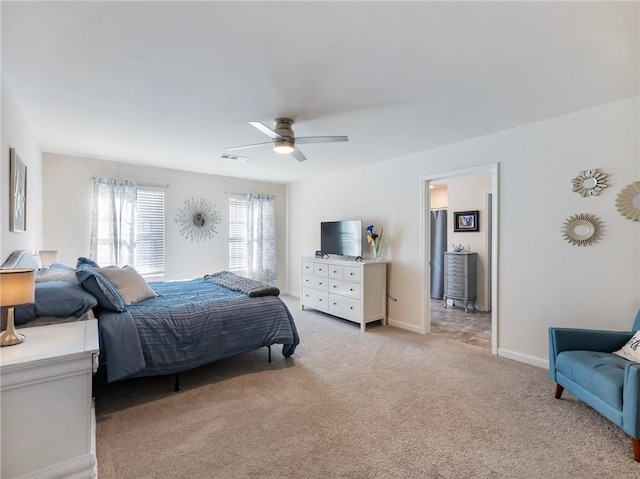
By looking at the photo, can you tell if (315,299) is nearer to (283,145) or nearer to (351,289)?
(351,289)

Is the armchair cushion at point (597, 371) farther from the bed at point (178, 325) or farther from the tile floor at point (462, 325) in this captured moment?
the bed at point (178, 325)

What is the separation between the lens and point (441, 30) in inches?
67.0

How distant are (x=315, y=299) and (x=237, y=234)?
2.08 metres

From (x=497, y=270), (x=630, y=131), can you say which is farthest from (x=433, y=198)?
(x=630, y=131)

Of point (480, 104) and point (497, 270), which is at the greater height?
point (480, 104)

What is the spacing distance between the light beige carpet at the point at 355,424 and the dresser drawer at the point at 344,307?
3.96 feet

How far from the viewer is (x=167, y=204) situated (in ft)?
17.2

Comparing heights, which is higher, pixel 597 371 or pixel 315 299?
pixel 597 371

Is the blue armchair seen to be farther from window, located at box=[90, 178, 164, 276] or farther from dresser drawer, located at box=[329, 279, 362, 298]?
window, located at box=[90, 178, 164, 276]

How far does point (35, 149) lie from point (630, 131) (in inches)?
236

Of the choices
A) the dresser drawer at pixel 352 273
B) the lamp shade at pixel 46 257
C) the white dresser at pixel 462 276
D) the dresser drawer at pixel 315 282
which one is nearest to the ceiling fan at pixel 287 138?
the dresser drawer at pixel 352 273

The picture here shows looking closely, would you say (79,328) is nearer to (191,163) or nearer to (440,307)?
(191,163)

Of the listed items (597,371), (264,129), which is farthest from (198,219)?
(597,371)

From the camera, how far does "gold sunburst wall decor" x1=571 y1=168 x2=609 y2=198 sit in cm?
274
